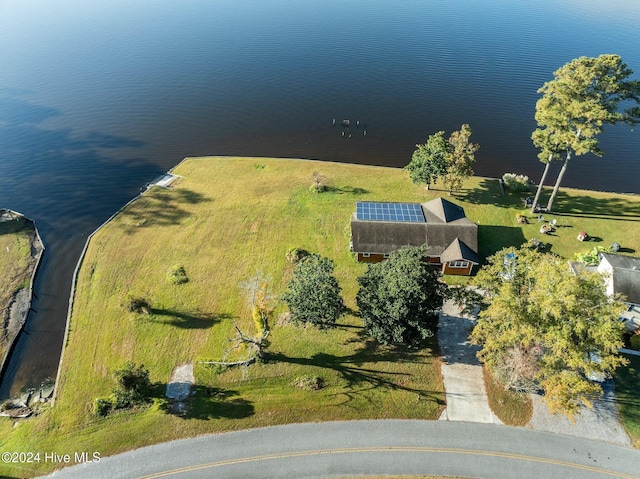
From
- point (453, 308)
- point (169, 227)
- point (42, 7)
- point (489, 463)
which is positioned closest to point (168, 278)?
point (169, 227)

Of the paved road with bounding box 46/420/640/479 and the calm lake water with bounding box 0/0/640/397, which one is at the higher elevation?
the calm lake water with bounding box 0/0/640/397

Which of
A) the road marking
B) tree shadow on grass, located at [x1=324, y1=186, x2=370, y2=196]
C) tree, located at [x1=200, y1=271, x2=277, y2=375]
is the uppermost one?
tree shadow on grass, located at [x1=324, y1=186, x2=370, y2=196]

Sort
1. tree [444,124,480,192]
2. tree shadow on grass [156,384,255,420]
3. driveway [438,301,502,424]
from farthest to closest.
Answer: tree [444,124,480,192] < tree shadow on grass [156,384,255,420] < driveway [438,301,502,424]

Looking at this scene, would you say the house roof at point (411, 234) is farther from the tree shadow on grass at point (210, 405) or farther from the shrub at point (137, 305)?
the shrub at point (137, 305)

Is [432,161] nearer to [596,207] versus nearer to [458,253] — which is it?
[458,253]

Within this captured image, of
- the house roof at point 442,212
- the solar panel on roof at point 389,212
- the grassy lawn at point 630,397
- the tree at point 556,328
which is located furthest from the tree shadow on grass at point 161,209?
the grassy lawn at point 630,397

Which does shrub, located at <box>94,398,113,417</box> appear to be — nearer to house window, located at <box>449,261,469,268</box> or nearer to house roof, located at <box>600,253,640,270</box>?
house window, located at <box>449,261,469,268</box>

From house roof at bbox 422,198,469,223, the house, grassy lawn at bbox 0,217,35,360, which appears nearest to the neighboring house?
the house
